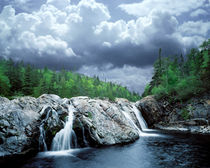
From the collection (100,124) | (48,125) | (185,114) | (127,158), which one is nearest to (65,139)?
(48,125)

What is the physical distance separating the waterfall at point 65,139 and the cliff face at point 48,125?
1.46 feet

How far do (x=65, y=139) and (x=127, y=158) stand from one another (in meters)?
7.45

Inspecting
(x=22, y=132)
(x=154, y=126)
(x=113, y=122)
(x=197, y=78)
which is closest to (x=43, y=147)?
(x=22, y=132)

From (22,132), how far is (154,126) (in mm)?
29548

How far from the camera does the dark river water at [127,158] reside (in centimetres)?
1205

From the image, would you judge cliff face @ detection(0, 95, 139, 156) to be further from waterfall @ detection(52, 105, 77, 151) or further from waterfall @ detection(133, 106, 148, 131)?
waterfall @ detection(133, 106, 148, 131)

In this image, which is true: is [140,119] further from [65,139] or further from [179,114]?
[65,139]

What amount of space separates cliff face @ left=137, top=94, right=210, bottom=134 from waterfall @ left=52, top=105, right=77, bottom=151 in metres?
23.3

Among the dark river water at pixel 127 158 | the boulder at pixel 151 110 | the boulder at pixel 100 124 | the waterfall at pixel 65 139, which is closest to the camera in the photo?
the dark river water at pixel 127 158

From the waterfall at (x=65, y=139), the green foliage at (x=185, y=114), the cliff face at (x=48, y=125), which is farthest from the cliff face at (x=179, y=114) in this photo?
the waterfall at (x=65, y=139)

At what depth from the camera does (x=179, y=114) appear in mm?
32688

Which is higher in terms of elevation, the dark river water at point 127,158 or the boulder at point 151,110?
the boulder at point 151,110

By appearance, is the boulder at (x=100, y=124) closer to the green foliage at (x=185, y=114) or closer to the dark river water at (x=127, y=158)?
the dark river water at (x=127, y=158)

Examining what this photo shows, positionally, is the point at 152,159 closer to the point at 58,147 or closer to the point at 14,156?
the point at 58,147
